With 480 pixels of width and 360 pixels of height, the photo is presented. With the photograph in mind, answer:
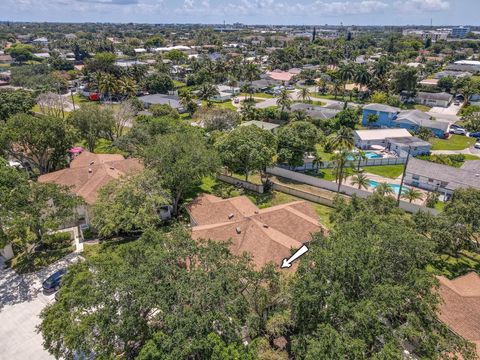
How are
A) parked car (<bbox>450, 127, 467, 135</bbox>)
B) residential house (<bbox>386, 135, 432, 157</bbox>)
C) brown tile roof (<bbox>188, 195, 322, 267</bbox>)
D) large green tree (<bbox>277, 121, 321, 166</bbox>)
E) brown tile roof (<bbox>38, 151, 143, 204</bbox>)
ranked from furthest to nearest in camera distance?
1. parked car (<bbox>450, 127, 467, 135</bbox>)
2. residential house (<bbox>386, 135, 432, 157</bbox>)
3. large green tree (<bbox>277, 121, 321, 166</bbox>)
4. brown tile roof (<bbox>38, 151, 143, 204</bbox>)
5. brown tile roof (<bbox>188, 195, 322, 267</bbox>)

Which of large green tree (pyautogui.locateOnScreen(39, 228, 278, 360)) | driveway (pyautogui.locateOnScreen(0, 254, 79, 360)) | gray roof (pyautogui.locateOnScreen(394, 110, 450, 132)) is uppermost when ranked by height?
large green tree (pyautogui.locateOnScreen(39, 228, 278, 360))

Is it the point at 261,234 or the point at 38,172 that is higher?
the point at 261,234

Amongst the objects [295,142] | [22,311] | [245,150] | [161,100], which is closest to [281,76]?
[161,100]

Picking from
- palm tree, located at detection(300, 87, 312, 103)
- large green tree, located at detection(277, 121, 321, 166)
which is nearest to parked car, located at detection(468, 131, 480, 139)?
palm tree, located at detection(300, 87, 312, 103)

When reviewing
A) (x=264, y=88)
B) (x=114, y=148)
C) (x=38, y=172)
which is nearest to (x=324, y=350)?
(x=38, y=172)

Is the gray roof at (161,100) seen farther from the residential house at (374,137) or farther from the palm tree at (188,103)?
the residential house at (374,137)

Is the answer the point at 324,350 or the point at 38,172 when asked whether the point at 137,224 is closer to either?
the point at 324,350

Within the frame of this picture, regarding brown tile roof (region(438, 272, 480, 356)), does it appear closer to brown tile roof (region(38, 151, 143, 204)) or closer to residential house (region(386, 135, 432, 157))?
brown tile roof (region(38, 151, 143, 204))

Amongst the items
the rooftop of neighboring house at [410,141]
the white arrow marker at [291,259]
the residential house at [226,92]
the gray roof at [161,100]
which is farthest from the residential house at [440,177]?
the residential house at [226,92]
